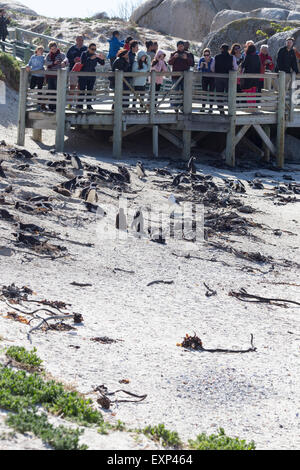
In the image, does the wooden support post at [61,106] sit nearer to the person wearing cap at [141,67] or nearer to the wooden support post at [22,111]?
the wooden support post at [22,111]

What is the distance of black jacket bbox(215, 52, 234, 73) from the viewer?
2138 centimetres

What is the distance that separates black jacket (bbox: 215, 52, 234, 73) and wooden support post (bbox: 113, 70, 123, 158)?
259 centimetres

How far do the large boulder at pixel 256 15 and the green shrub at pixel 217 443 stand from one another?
103ft

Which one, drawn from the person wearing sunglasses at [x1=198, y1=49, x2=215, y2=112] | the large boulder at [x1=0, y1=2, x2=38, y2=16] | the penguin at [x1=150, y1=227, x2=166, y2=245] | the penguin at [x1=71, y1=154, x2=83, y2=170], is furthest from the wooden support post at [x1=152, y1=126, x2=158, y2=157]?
the large boulder at [x1=0, y1=2, x2=38, y2=16]

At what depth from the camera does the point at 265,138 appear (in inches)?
926

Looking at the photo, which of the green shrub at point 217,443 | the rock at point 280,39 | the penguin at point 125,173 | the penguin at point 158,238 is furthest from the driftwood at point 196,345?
the rock at point 280,39

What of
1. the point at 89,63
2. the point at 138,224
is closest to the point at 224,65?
the point at 89,63

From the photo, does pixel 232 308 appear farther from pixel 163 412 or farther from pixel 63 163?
pixel 63 163

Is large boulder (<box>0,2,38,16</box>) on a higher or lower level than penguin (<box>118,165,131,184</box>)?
higher

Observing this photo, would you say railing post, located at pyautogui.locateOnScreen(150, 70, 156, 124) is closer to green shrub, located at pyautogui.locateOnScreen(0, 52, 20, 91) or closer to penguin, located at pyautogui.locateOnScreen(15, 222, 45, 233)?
green shrub, located at pyautogui.locateOnScreen(0, 52, 20, 91)

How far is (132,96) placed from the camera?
21.3 meters

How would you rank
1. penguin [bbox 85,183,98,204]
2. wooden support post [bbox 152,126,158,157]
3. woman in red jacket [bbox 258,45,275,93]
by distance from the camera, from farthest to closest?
wooden support post [bbox 152,126,158,157] < woman in red jacket [bbox 258,45,275,93] < penguin [bbox 85,183,98,204]

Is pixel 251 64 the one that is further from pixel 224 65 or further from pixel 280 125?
pixel 280 125

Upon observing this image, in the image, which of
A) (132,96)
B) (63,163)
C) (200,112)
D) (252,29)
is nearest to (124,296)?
(63,163)
